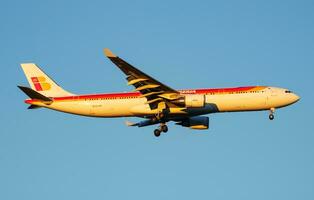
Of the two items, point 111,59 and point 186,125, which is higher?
point 111,59

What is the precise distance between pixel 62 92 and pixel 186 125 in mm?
13226

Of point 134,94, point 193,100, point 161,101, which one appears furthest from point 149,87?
point 193,100

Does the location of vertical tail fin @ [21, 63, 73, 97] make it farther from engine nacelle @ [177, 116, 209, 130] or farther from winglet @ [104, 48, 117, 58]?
winglet @ [104, 48, 117, 58]

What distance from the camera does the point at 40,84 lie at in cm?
6719

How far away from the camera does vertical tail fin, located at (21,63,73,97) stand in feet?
215

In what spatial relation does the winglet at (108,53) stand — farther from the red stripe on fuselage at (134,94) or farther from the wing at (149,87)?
the red stripe on fuselage at (134,94)

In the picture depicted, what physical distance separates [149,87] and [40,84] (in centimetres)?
1432

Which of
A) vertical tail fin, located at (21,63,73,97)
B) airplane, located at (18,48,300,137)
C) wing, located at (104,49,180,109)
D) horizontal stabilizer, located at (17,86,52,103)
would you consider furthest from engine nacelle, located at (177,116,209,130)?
horizontal stabilizer, located at (17,86,52,103)

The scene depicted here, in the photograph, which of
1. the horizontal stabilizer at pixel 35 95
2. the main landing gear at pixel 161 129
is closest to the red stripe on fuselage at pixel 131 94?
the horizontal stabilizer at pixel 35 95

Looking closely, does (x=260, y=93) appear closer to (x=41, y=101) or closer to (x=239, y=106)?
(x=239, y=106)

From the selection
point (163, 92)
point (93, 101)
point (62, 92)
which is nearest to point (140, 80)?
point (163, 92)

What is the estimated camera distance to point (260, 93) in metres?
60.7

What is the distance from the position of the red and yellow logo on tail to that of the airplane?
2.49m

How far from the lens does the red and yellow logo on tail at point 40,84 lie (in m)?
66.8
